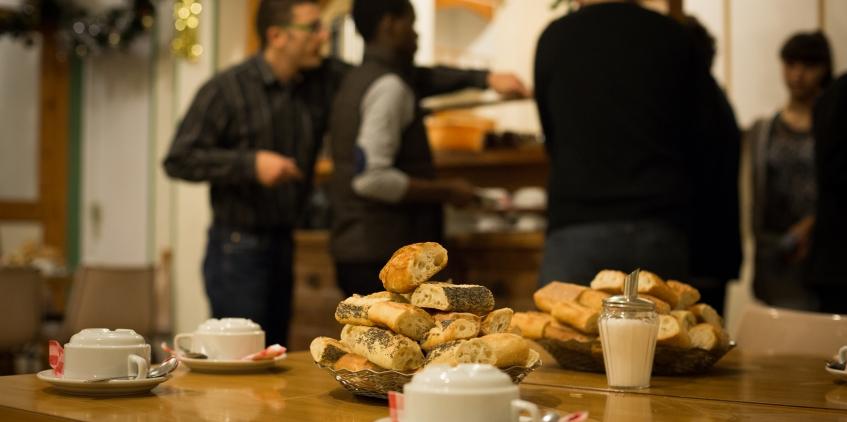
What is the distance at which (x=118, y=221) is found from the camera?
7.04 metres

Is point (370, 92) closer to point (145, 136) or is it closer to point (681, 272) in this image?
point (681, 272)

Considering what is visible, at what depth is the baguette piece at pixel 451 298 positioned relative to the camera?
1.16 m

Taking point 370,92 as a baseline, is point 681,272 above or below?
below

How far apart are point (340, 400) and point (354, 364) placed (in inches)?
2.8

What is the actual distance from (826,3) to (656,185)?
212 cm

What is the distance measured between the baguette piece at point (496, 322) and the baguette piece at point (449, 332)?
1.2 inches

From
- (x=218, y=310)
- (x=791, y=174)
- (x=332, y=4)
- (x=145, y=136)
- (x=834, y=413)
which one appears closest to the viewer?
(x=834, y=413)

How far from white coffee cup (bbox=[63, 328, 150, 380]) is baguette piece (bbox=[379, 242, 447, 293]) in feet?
1.13

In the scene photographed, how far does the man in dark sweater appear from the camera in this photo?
2.25 m

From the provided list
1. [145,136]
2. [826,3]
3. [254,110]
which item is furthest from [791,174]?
[145,136]

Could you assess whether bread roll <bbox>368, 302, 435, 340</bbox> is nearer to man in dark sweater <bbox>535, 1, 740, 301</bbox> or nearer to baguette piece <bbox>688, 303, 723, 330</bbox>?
baguette piece <bbox>688, 303, 723, 330</bbox>

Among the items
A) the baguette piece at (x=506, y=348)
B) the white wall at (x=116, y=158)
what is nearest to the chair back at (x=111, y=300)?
the white wall at (x=116, y=158)

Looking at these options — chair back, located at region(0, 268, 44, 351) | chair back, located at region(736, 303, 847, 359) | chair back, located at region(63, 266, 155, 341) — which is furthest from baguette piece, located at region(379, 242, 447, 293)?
chair back, located at region(63, 266, 155, 341)

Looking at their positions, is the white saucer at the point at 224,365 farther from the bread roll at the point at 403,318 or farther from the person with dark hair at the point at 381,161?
the person with dark hair at the point at 381,161
